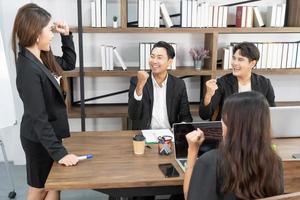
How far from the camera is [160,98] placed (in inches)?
103

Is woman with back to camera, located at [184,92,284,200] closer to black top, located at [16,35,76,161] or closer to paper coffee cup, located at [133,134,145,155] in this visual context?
paper coffee cup, located at [133,134,145,155]

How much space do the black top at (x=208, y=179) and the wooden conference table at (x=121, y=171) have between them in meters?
0.40

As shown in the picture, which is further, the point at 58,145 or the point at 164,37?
the point at 164,37

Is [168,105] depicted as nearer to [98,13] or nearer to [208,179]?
[98,13]

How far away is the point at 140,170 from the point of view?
5.74 ft

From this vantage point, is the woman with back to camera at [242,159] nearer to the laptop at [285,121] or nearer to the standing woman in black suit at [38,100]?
the laptop at [285,121]

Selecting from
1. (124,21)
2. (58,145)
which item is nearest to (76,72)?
(124,21)

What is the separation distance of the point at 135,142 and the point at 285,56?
2.17 metres

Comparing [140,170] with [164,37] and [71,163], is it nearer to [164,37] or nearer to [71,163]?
[71,163]

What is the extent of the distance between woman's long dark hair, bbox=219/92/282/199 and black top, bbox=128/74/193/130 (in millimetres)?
1321

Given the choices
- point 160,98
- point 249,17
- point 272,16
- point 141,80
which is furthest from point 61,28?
point 272,16

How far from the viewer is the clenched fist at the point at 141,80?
2326 mm

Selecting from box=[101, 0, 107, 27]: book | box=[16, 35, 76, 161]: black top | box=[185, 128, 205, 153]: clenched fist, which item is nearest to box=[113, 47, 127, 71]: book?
box=[101, 0, 107, 27]: book

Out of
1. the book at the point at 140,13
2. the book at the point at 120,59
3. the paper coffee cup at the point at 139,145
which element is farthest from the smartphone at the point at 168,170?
the book at the point at 140,13
